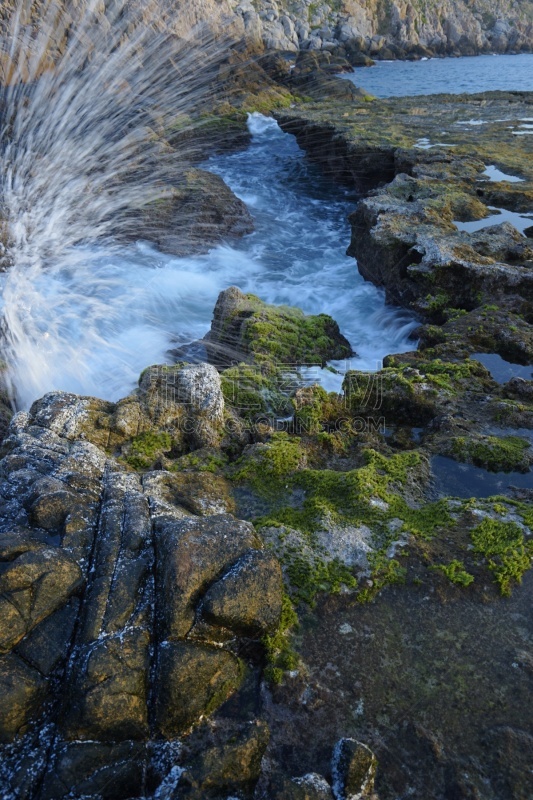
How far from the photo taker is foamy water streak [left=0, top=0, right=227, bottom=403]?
11742mm

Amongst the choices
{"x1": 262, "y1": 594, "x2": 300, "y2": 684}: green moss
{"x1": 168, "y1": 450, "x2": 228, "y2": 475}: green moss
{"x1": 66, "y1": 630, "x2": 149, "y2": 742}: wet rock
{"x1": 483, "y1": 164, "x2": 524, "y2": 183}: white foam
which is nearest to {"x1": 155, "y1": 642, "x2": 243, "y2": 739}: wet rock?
{"x1": 66, "y1": 630, "x2": 149, "y2": 742}: wet rock

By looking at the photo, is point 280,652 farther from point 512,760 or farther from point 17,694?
point 17,694

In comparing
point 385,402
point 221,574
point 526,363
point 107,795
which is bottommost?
point 526,363

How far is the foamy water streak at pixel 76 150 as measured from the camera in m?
11.7

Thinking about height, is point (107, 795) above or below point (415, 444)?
above

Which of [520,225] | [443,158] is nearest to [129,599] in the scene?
[520,225]

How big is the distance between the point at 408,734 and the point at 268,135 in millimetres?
30072

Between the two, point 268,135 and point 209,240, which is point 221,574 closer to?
point 209,240

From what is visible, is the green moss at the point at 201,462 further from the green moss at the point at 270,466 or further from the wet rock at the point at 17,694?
the wet rock at the point at 17,694

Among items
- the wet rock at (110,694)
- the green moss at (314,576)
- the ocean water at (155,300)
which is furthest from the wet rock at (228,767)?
the ocean water at (155,300)

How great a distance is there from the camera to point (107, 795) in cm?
310

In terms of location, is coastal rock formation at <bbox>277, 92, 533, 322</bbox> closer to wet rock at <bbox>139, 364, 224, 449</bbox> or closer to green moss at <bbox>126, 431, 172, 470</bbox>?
wet rock at <bbox>139, 364, 224, 449</bbox>

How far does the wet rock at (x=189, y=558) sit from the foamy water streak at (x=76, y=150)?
234 inches

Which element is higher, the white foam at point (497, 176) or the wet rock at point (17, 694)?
the wet rock at point (17, 694)
